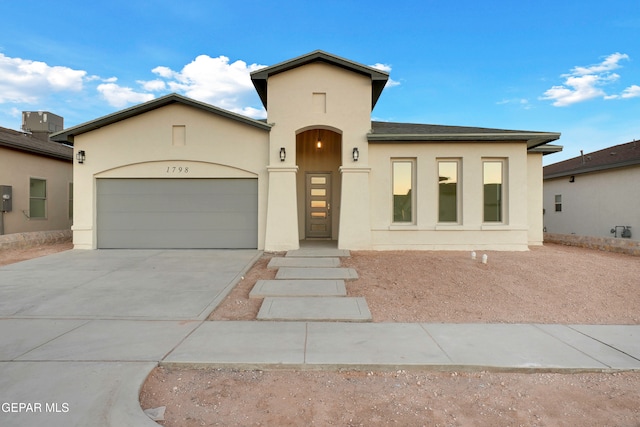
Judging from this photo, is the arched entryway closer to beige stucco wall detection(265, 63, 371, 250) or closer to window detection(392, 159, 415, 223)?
beige stucco wall detection(265, 63, 371, 250)

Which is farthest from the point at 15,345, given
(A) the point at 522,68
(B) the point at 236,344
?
(A) the point at 522,68

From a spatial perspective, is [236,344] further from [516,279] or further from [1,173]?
[1,173]

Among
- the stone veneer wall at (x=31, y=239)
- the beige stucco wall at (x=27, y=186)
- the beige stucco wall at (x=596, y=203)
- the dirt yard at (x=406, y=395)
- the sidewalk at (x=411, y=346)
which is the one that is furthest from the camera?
the beige stucco wall at (x=596, y=203)

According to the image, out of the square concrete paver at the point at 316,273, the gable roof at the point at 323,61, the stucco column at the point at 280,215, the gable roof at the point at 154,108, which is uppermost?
the gable roof at the point at 323,61

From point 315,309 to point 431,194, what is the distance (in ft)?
19.6

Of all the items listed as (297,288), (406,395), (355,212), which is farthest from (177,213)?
(406,395)

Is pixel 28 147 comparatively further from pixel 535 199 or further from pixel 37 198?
pixel 535 199

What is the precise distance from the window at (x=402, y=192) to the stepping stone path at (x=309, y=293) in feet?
9.17

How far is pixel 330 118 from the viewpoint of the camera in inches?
375

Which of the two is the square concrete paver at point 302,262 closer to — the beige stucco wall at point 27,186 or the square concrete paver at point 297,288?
the square concrete paver at point 297,288

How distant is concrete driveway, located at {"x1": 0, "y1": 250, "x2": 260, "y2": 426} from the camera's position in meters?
2.69

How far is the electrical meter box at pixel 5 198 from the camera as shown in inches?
435

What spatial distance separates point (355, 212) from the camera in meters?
9.40

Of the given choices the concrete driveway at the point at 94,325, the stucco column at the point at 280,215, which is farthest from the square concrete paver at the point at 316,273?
the stucco column at the point at 280,215
